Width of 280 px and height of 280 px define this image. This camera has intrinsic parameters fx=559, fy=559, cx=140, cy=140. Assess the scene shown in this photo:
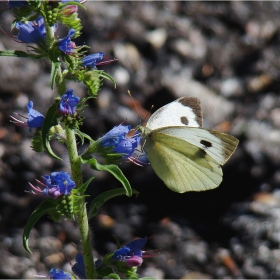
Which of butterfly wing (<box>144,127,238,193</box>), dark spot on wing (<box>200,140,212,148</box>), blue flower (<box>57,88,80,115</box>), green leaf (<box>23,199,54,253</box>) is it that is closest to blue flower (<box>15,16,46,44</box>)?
blue flower (<box>57,88,80,115</box>)

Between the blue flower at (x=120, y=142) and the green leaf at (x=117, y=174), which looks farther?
the blue flower at (x=120, y=142)

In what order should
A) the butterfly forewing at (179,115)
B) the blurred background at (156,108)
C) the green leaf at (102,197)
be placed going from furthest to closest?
1. the blurred background at (156,108)
2. the butterfly forewing at (179,115)
3. the green leaf at (102,197)

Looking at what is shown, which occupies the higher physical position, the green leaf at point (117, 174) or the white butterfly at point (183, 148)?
the green leaf at point (117, 174)

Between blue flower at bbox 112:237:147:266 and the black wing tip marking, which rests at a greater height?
the black wing tip marking

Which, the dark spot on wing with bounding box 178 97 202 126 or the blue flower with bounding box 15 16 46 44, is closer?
the blue flower with bounding box 15 16 46 44

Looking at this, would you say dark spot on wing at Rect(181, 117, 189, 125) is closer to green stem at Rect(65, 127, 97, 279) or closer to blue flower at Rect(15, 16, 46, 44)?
green stem at Rect(65, 127, 97, 279)

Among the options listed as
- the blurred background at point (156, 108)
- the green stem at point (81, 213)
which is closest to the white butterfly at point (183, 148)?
the green stem at point (81, 213)

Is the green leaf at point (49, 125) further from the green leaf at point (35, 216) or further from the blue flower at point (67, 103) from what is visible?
the green leaf at point (35, 216)
